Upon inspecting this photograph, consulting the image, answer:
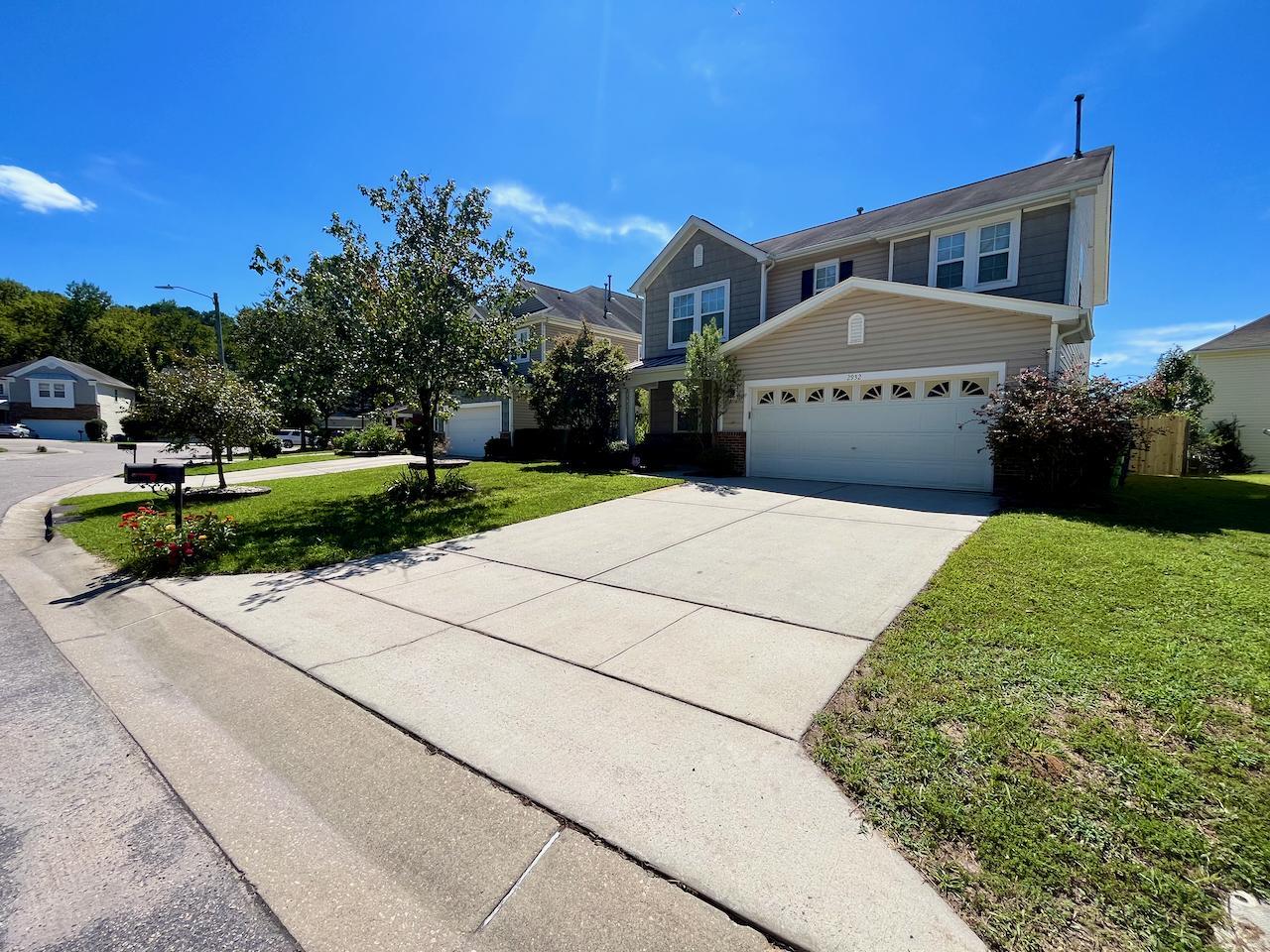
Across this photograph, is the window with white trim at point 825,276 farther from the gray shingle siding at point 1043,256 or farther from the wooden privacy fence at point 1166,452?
the wooden privacy fence at point 1166,452

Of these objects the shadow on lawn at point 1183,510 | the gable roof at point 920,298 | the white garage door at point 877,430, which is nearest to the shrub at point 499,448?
the gable roof at point 920,298

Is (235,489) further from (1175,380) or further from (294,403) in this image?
(1175,380)

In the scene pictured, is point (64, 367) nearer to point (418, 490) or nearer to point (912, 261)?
point (418, 490)

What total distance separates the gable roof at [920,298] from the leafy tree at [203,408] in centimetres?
1101

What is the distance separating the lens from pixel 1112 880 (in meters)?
1.90

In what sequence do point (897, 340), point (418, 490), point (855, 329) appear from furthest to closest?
point (855, 329) < point (418, 490) < point (897, 340)

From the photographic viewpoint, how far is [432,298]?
9.52m

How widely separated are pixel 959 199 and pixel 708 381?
7.60m

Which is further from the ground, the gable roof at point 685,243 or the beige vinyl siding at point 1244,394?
the gable roof at point 685,243

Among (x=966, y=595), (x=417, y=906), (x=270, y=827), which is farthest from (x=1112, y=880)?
(x=270, y=827)

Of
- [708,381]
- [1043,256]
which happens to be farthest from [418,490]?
[1043,256]

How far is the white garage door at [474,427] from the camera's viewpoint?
22.5 meters

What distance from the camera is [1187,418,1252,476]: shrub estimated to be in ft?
53.1

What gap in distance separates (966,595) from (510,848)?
4.20 m
